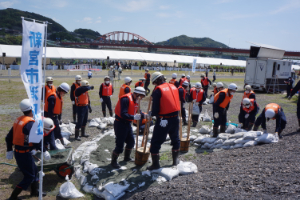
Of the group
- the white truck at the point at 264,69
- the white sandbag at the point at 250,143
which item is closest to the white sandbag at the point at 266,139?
the white sandbag at the point at 250,143

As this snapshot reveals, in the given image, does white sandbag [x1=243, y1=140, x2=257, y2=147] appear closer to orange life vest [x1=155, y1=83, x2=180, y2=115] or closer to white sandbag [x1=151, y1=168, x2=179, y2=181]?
white sandbag [x1=151, y1=168, x2=179, y2=181]

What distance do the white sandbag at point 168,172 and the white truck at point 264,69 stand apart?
1840 centimetres

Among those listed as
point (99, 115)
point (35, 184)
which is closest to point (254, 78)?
point (99, 115)

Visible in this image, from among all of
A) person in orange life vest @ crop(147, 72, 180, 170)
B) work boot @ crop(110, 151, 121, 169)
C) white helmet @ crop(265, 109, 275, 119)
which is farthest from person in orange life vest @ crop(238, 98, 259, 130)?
work boot @ crop(110, 151, 121, 169)

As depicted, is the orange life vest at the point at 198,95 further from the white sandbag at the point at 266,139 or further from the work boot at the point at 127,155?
the work boot at the point at 127,155

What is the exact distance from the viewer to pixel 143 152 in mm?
5297

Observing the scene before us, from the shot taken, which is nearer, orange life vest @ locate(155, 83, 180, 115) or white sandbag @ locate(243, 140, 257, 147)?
orange life vest @ locate(155, 83, 180, 115)

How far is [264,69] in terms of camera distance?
2038 centimetres

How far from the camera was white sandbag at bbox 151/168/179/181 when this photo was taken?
185 inches

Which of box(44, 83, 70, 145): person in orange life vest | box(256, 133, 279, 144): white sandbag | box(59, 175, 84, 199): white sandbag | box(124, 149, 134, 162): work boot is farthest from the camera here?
Answer: box(256, 133, 279, 144): white sandbag

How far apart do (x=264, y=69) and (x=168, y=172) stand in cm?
1878

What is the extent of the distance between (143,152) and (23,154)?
2396 millimetres

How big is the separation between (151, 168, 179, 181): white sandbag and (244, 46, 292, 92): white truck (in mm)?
18396

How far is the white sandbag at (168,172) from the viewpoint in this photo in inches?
185
